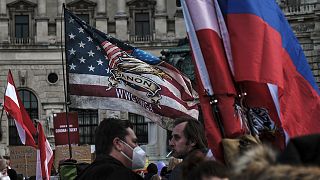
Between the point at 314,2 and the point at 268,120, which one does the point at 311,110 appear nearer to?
the point at 268,120

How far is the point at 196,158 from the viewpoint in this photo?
10.5 feet

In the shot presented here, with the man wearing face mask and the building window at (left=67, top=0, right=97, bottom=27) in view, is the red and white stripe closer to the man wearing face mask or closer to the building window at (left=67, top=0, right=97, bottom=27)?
the man wearing face mask

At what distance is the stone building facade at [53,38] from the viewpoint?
3612 cm

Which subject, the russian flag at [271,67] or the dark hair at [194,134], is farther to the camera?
the dark hair at [194,134]

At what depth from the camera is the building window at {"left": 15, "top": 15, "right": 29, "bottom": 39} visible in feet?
123

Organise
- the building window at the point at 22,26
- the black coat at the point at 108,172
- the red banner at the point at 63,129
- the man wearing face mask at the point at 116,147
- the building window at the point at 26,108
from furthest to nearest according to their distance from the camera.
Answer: the building window at the point at 22,26, the building window at the point at 26,108, the red banner at the point at 63,129, the man wearing face mask at the point at 116,147, the black coat at the point at 108,172

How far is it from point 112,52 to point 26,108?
2793 centimetres

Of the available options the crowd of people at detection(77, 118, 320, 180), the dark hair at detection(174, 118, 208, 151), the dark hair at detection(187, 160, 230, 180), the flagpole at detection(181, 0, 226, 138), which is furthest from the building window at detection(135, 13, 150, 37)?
the dark hair at detection(187, 160, 230, 180)

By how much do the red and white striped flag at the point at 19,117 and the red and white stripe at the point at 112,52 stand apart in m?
3.64

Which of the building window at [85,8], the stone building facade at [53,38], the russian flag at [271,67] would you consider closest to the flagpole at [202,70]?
the russian flag at [271,67]

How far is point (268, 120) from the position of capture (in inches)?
161

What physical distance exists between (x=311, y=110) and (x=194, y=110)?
14.6 feet

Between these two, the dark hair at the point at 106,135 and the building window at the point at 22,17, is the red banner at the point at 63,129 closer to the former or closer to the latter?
the dark hair at the point at 106,135

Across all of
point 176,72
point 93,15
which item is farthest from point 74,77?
point 93,15
